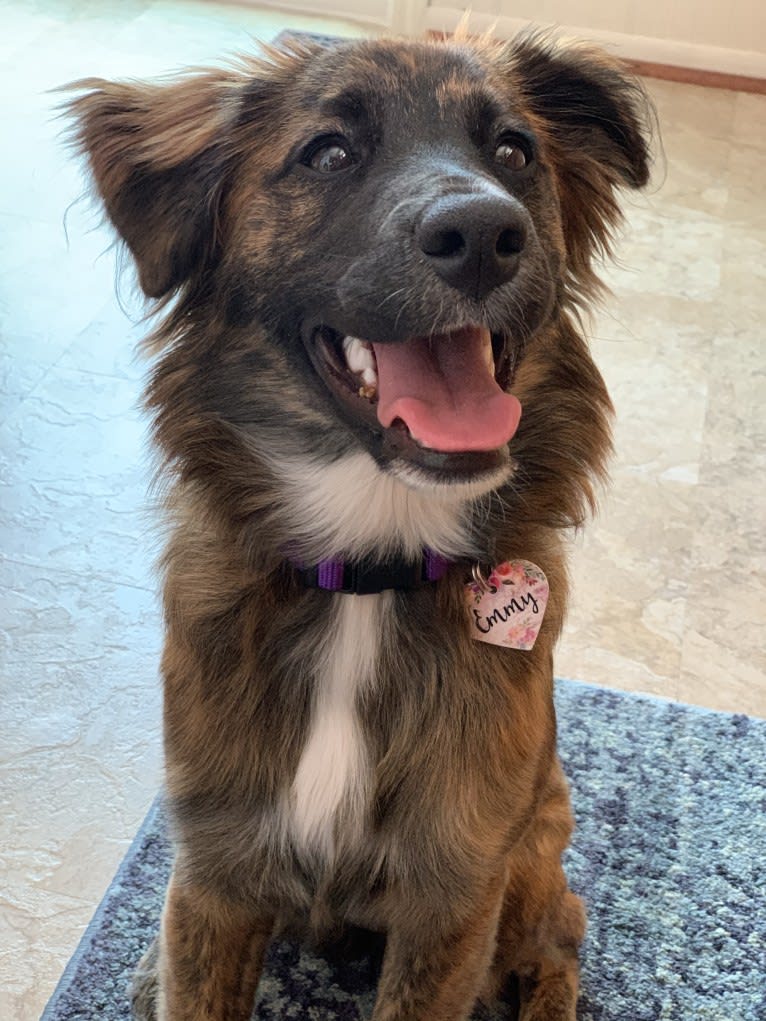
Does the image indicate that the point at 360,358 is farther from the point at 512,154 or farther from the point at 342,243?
the point at 512,154

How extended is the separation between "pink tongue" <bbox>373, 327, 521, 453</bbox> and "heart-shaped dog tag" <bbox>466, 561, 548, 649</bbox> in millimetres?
212

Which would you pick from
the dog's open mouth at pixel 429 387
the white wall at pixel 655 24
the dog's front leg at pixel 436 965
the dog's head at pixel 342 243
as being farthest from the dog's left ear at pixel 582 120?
the white wall at pixel 655 24

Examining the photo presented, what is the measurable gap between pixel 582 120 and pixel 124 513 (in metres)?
1.32

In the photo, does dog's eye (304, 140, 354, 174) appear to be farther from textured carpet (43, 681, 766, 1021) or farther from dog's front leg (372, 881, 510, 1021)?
textured carpet (43, 681, 766, 1021)

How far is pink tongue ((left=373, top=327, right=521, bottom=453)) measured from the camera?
4.09 ft

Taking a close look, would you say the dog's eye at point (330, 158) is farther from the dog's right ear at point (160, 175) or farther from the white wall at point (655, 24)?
the white wall at point (655, 24)

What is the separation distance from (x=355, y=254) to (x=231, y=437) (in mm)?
278

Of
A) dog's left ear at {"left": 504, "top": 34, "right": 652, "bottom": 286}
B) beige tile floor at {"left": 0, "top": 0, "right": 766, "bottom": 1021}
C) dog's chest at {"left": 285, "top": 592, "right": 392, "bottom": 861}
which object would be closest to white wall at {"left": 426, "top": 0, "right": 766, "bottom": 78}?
beige tile floor at {"left": 0, "top": 0, "right": 766, "bottom": 1021}

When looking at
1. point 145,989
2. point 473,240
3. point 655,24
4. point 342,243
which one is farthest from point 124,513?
point 655,24

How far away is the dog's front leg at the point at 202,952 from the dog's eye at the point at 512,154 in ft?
3.05

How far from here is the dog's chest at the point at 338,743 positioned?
1357 mm

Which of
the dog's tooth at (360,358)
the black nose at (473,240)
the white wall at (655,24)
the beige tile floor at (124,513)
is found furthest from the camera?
the white wall at (655,24)

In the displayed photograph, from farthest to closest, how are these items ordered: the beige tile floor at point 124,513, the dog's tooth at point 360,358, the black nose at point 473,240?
the beige tile floor at point 124,513 < the dog's tooth at point 360,358 < the black nose at point 473,240

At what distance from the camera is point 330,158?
1350 mm
